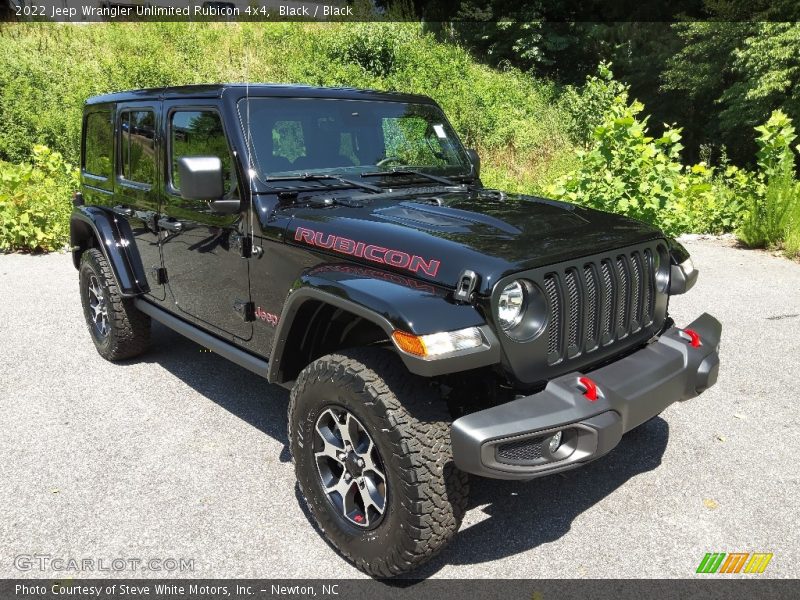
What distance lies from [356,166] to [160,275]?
1.60 m

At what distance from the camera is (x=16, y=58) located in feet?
48.0

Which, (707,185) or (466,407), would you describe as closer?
(466,407)

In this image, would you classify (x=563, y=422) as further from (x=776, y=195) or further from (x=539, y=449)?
(x=776, y=195)

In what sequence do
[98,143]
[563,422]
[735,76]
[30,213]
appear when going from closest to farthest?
1. [563,422]
2. [98,143]
3. [30,213]
4. [735,76]

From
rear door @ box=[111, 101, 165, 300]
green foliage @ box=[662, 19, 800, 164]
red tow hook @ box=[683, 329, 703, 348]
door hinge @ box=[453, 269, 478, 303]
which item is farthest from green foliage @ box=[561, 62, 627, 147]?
door hinge @ box=[453, 269, 478, 303]

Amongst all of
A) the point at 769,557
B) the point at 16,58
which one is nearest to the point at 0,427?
the point at 769,557

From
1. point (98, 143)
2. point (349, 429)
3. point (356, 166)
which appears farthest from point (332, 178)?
point (98, 143)

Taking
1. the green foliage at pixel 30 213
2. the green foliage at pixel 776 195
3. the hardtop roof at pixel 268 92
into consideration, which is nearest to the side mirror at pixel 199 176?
the hardtop roof at pixel 268 92

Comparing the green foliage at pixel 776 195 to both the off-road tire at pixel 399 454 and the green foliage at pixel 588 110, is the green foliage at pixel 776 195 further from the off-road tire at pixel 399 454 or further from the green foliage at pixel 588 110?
the off-road tire at pixel 399 454

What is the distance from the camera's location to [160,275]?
13.9ft

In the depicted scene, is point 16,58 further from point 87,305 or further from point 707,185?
point 707,185

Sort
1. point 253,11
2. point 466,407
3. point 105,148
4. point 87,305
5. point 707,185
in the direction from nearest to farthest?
point 466,407, point 105,148, point 87,305, point 707,185, point 253,11

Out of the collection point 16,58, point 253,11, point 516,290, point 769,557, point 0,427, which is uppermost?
point 253,11

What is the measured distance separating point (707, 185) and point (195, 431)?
25.6ft
